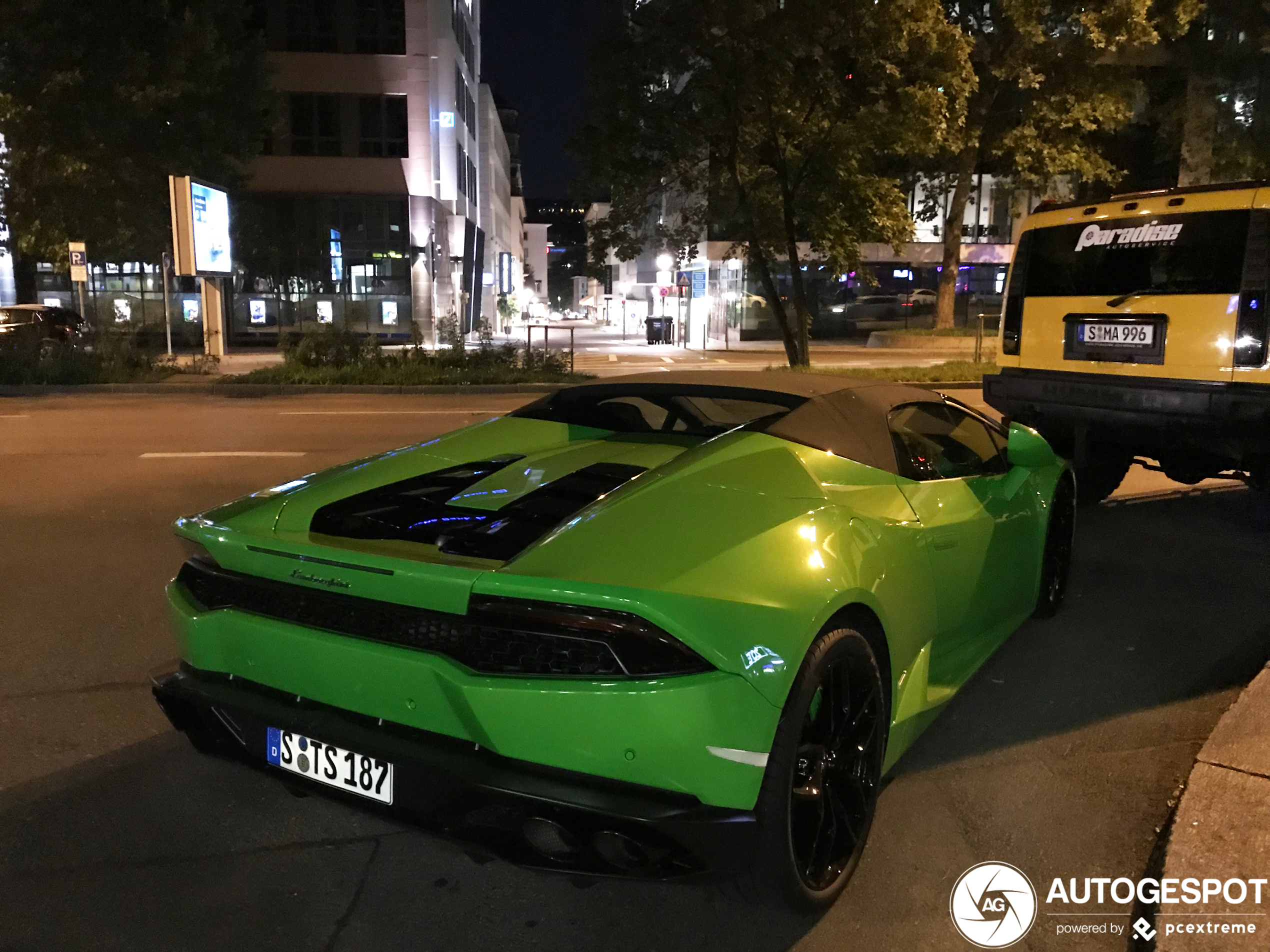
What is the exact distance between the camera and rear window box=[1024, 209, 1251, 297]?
6312 millimetres

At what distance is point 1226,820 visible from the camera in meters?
3.14

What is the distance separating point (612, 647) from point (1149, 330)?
5744 millimetres

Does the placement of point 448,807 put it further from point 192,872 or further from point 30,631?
point 30,631

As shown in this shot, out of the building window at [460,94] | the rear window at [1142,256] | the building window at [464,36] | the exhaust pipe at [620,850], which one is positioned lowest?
the exhaust pipe at [620,850]

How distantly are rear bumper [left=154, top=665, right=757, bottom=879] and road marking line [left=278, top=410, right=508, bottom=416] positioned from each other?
1258 centimetres

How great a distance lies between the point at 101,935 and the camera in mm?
2672

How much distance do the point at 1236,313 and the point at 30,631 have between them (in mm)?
7183

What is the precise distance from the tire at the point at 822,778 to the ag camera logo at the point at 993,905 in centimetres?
32

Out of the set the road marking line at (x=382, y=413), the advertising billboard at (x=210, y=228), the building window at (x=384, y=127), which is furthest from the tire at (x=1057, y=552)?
the building window at (x=384, y=127)

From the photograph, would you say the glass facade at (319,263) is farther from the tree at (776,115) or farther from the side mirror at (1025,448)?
the side mirror at (1025,448)

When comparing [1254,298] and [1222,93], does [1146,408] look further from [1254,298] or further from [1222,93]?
[1222,93]

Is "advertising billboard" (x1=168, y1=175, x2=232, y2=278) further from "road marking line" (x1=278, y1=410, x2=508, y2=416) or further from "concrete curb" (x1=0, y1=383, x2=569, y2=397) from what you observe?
"road marking line" (x1=278, y1=410, x2=508, y2=416)

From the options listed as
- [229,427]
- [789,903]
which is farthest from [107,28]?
[789,903]

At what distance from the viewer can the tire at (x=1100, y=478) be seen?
26.6 ft
